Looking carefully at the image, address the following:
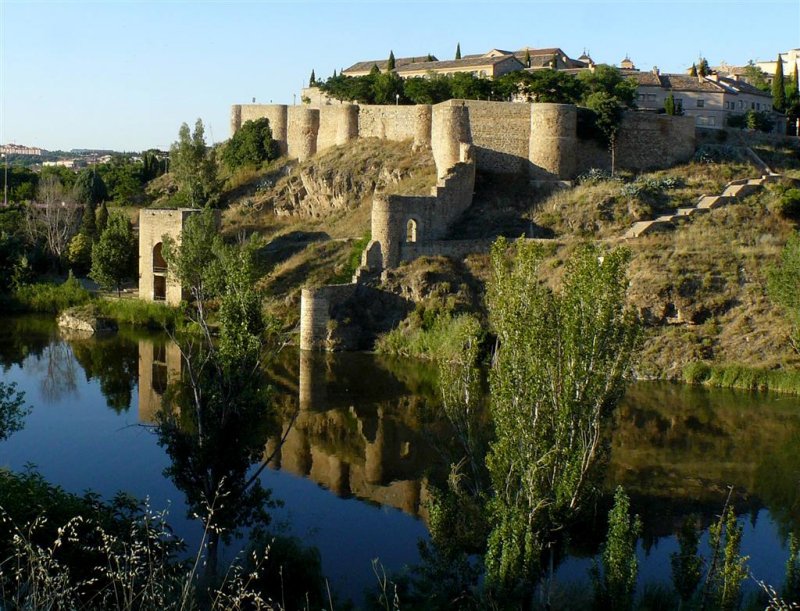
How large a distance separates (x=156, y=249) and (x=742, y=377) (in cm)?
2304

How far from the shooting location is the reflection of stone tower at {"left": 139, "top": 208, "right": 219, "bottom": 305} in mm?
37625

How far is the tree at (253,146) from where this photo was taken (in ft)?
149

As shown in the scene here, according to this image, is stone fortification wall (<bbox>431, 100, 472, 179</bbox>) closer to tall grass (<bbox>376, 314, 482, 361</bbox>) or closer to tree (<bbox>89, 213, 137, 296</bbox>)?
tall grass (<bbox>376, 314, 482, 361</bbox>)

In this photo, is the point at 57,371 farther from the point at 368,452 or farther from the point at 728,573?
the point at 728,573

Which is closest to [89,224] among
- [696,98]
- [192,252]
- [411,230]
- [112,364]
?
[192,252]

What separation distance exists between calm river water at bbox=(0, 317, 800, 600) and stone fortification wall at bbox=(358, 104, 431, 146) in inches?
492

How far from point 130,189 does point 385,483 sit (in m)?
37.4

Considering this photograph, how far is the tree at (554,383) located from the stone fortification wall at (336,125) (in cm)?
2794

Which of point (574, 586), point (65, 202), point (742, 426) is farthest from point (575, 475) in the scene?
point (65, 202)

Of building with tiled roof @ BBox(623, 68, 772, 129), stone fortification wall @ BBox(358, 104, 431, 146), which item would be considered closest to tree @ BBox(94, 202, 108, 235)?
stone fortification wall @ BBox(358, 104, 431, 146)

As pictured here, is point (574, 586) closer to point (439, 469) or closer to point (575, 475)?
point (575, 475)

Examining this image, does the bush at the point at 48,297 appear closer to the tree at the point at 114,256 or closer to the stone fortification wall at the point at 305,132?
the tree at the point at 114,256

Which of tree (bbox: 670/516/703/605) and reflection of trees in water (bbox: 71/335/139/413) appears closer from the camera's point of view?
tree (bbox: 670/516/703/605)

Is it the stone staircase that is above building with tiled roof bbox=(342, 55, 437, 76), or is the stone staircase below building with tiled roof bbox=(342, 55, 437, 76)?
below
